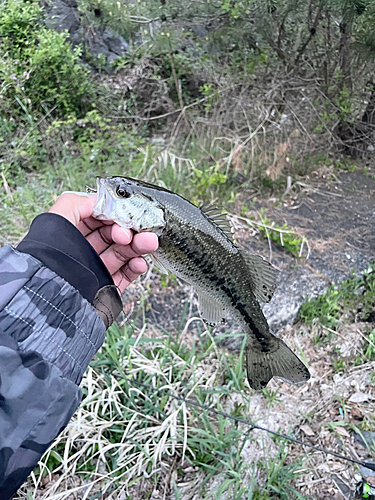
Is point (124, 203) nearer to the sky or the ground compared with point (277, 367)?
nearer to the sky

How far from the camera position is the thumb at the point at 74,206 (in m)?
1.68

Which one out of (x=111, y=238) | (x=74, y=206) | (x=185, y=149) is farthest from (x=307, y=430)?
(x=185, y=149)

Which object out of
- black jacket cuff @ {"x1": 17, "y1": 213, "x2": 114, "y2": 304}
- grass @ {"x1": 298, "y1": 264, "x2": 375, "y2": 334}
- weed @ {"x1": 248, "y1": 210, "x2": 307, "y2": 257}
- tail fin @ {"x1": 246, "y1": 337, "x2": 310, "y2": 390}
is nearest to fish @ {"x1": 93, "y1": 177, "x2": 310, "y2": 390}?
tail fin @ {"x1": 246, "y1": 337, "x2": 310, "y2": 390}

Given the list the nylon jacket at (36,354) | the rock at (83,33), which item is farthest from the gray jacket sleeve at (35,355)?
the rock at (83,33)

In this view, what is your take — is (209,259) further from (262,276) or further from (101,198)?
(101,198)

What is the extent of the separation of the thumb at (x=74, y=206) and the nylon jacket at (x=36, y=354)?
12cm

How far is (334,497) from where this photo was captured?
7.43 ft

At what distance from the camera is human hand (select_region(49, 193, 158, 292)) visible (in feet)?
5.15

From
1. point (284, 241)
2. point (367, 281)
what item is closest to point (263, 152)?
point (284, 241)

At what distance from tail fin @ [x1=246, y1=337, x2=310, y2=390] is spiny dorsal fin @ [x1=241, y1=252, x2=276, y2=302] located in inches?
10.8

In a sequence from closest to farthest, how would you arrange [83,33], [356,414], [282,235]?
[356,414]
[282,235]
[83,33]

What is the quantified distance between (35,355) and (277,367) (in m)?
1.21

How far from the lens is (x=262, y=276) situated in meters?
1.77

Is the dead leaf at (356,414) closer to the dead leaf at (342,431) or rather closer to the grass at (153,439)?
the dead leaf at (342,431)
